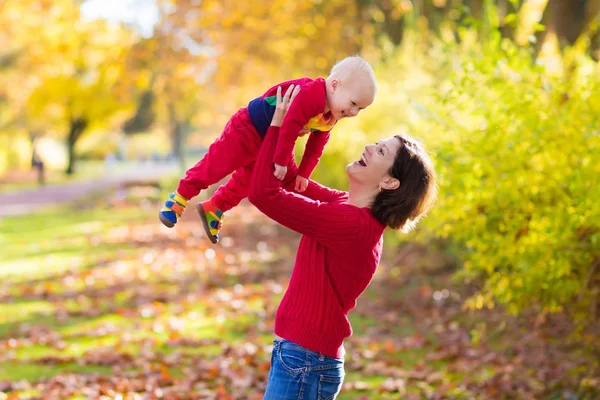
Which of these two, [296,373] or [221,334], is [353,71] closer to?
[296,373]

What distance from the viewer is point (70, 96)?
127 feet

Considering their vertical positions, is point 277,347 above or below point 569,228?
below

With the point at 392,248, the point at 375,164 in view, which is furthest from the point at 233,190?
the point at 392,248

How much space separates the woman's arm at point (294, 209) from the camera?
9.37 feet

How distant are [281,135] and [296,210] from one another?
0.27 meters

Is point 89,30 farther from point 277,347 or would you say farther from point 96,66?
point 277,347

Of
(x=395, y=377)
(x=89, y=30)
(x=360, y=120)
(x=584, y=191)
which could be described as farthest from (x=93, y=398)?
(x=89, y=30)

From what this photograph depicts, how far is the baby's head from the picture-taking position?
2.90m

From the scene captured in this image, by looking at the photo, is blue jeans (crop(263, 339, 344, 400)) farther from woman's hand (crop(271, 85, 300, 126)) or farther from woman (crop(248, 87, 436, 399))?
woman's hand (crop(271, 85, 300, 126))

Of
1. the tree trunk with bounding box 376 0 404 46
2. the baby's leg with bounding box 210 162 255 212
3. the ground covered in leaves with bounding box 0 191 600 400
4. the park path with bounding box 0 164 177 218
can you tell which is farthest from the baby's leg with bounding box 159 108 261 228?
the park path with bounding box 0 164 177 218

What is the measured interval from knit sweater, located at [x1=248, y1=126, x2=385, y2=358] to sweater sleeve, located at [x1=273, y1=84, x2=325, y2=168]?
52 millimetres

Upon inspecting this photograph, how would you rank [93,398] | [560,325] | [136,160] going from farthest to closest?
1. [136,160]
2. [560,325]
3. [93,398]

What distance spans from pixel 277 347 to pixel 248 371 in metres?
3.83

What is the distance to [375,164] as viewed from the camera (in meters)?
3.01
